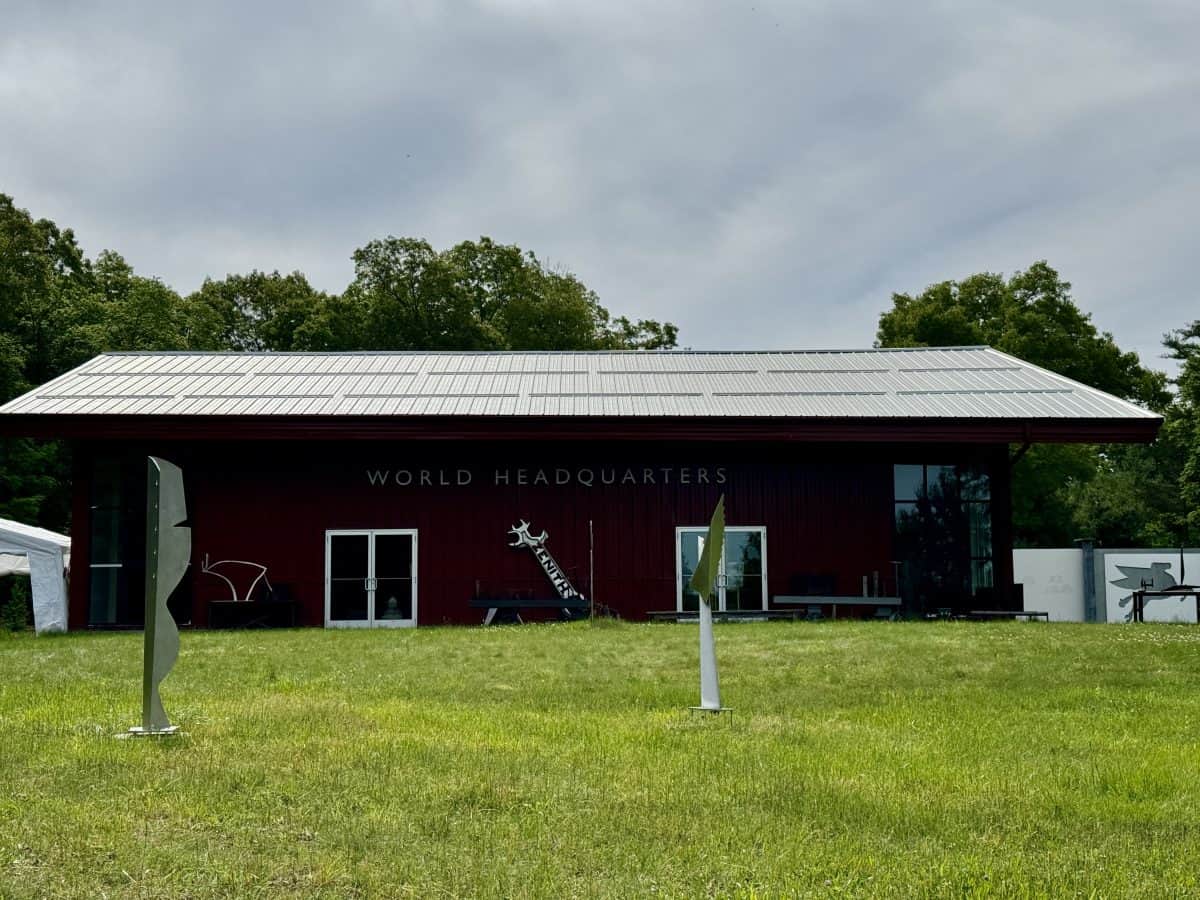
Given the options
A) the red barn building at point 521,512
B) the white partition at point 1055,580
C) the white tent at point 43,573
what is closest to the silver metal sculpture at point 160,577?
the red barn building at point 521,512

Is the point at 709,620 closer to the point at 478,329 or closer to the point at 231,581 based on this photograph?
the point at 231,581

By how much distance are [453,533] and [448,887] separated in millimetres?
17907

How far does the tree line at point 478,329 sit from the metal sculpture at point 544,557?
765 inches

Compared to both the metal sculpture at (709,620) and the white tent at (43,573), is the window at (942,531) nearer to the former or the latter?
the metal sculpture at (709,620)

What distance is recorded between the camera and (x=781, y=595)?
22.8 m

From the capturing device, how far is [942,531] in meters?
23.7

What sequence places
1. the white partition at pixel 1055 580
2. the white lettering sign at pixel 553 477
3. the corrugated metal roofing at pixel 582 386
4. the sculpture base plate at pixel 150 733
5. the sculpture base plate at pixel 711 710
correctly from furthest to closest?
the white partition at pixel 1055 580 < the white lettering sign at pixel 553 477 < the corrugated metal roofing at pixel 582 386 < the sculpture base plate at pixel 711 710 < the sculpture base plate at pixel 150 733

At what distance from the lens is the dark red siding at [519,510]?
23.0 m

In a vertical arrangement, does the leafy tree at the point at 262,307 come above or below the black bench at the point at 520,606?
above

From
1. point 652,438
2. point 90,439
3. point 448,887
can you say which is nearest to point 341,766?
point 448,887

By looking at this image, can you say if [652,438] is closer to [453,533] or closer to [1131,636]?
[453,533]

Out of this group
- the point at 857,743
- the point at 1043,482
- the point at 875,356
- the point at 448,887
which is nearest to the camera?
the point at 448,887

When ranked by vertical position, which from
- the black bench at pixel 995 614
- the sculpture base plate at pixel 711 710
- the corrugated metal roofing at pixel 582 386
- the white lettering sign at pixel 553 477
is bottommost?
the sculpture base plate at pixel 711 710

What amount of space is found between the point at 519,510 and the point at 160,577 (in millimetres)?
14593
